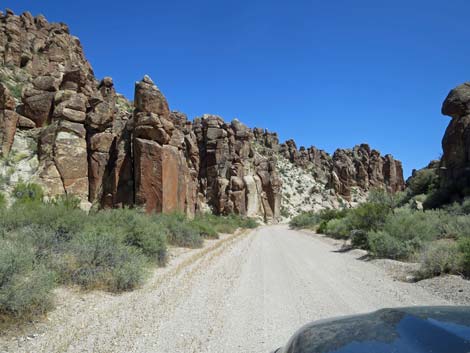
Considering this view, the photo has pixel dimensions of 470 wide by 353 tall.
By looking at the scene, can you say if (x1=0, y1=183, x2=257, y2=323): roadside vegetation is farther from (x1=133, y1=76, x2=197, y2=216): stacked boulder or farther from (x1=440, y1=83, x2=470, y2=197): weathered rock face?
(x1=440, y1=83, x2=470, y2=197): weathered rock face

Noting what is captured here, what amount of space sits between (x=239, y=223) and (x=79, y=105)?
914 inches

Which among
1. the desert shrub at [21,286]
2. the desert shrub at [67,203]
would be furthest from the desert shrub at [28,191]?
the desert shrub at [21,286]

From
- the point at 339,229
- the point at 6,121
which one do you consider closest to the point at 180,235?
the point at 339,229

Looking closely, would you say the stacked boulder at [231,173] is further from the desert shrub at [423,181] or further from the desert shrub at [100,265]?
the desert shrub at [100,265]

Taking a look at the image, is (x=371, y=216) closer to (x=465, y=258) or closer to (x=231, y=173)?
(x=465, y=258)

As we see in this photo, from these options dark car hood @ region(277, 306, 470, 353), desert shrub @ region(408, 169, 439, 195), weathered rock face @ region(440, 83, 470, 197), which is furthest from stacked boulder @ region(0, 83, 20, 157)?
desert shrub @ region(408, 169, 439, 195)

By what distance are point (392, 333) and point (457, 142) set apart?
94.5ft

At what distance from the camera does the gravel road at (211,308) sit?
4.50 m

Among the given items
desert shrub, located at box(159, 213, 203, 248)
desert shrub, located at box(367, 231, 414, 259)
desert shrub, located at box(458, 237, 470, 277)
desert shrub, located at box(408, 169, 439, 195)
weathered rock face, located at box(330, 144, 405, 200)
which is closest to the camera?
desert shrub, located at box(458, 237, 470, 277)

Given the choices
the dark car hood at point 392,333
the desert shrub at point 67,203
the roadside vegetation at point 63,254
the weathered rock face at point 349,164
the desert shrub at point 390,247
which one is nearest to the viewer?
the dark car hood at point 392,333

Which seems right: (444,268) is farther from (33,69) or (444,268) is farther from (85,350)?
(33,69)

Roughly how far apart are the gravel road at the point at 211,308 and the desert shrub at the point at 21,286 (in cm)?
33

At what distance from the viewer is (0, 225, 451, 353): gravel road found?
450cm

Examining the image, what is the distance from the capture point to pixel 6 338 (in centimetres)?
455
